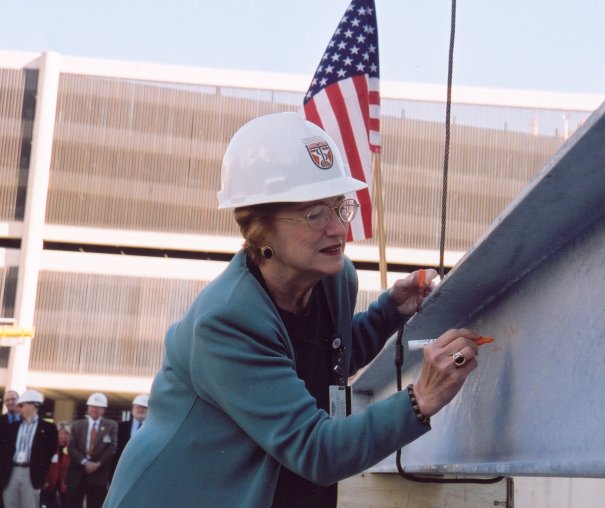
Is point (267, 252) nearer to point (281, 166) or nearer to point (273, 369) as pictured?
point (281, 166)

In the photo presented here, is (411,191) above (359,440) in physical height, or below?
above

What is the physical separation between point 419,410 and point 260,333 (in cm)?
40

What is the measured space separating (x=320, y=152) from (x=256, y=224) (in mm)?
240

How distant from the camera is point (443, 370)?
2.01 metres

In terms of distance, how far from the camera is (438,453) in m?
3.01

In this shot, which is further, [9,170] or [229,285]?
[9,170]

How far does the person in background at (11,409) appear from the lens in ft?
44.9

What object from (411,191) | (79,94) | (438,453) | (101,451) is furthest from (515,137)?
(438,453)

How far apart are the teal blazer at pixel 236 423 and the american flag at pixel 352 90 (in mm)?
4765

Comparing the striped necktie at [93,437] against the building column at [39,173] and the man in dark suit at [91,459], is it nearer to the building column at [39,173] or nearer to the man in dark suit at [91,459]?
the man in dark suit at [91,459]

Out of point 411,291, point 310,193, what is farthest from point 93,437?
point 310,193

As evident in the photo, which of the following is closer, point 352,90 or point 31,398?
point 352,90

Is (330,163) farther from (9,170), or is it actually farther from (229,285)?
(9,170)

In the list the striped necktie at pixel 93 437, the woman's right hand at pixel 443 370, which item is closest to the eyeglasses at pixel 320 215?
the woman's right hand at pixel 443 370
